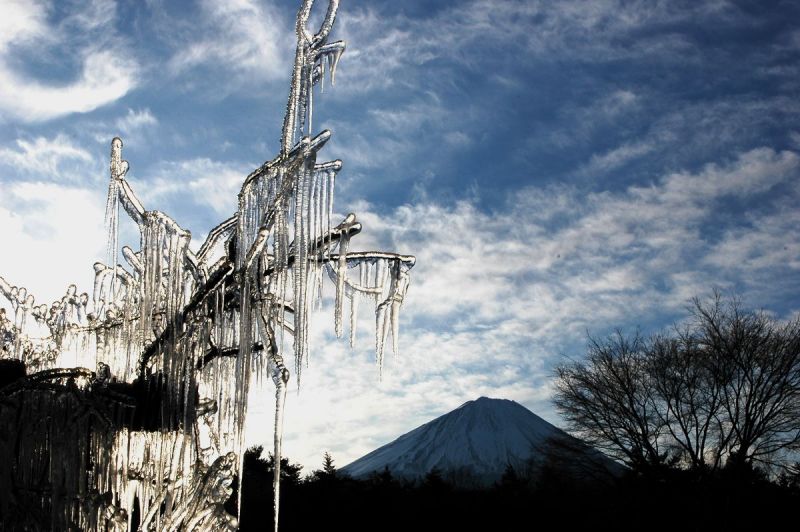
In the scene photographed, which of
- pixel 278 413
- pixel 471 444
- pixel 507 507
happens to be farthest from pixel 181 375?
pixel 471 444

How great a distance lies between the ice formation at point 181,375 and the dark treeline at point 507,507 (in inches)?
396

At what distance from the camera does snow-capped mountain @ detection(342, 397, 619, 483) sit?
87.3 ft

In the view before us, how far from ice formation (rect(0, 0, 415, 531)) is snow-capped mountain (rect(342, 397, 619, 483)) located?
19.6 m

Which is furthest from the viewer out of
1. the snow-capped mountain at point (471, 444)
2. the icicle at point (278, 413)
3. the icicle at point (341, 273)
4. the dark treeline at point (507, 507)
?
the snow-capped mountain at point (471, 444)

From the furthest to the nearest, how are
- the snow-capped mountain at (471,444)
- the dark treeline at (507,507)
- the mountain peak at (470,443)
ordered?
the mountain peak at (470,443)
the snow-capped mountain at (471,444)
the dark treeline at (507,507)

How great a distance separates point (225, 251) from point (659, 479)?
53.4 ft

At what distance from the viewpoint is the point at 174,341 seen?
5.58 m

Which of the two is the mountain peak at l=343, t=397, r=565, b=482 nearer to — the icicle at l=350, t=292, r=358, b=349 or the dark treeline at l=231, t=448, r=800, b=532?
the dark treeline at l=231, t=448, r=800, b=532

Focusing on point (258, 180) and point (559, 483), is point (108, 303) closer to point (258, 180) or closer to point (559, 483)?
point (258, 180)

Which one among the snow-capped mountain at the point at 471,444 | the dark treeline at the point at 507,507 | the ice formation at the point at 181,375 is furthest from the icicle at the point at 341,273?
the snow-capped mountain at the point at 471,444

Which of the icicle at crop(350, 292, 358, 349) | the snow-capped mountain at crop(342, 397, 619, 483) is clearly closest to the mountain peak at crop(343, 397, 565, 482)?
the snow-capped mountain at crop(342, 397, 619, 483)

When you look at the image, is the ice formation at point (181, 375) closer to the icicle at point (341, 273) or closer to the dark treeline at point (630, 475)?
the icicle at point (341, 273)

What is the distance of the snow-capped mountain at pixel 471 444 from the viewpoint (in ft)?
87.3

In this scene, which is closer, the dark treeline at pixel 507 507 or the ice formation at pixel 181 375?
the ice formation at pixel 181 375
